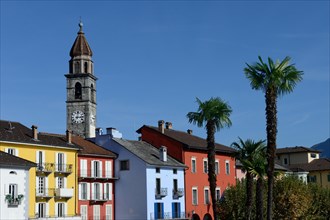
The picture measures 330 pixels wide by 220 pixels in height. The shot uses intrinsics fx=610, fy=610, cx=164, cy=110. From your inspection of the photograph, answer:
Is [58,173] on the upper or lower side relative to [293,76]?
lower

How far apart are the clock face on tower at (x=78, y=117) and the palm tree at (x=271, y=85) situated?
79.2 m

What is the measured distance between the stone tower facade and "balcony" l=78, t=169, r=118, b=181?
167 feet

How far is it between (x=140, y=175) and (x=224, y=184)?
16899 millimetres

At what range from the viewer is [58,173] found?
62.3 m

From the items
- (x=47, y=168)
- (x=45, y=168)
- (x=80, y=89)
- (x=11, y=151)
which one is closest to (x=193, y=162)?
(x=47, y=168)

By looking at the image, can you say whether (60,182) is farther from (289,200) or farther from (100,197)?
(289,200)

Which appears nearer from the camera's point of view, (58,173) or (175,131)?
(58,173)

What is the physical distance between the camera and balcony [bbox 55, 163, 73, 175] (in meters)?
62.2

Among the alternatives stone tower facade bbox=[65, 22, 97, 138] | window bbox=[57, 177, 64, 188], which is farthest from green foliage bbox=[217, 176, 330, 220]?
stone tower facade bbox=[65, 22, 97, 138]

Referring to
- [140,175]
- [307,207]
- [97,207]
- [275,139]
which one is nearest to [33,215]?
[97,207]

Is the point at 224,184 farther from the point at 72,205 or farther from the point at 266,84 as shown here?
the point at 266,84

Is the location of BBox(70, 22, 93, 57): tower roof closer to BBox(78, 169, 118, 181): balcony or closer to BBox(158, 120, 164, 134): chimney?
BBox(158, 120, 164, 134): chimney

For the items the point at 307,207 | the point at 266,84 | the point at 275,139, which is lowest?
the point at 307,207

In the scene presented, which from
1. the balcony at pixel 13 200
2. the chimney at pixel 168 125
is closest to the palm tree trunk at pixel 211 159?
the balcony at pixel 13 200
